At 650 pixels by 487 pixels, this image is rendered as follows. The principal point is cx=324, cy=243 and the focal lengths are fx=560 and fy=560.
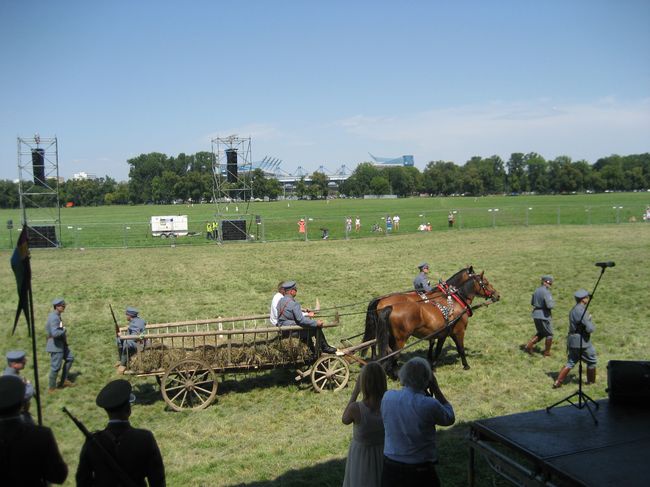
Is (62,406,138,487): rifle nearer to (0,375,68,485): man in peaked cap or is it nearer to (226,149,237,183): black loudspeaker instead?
(0,375,68,485): man in peaked cap

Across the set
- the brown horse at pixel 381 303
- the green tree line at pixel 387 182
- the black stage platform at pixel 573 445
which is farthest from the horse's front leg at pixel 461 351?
the green tree line at pixel 387 182

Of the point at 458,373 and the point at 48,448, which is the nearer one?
the point at 48,448

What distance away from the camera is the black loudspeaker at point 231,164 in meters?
34.6

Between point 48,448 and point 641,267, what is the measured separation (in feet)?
72.7

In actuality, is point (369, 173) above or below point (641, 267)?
above

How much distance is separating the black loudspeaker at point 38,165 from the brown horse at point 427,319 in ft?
96.6

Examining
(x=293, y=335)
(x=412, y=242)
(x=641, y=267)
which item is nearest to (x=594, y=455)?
(x=293, y=335)

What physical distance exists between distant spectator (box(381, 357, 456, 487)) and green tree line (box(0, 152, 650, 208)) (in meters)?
105

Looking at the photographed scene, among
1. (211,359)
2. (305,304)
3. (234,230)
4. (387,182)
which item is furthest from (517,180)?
(211,359)

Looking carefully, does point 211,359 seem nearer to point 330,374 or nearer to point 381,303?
point 330,374

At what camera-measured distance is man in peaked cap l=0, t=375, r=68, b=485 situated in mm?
3670

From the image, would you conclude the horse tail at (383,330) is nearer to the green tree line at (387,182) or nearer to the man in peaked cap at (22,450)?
the man in peaked cap at (22,450)

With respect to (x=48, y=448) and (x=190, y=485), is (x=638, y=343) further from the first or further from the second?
(x=48, y=448)

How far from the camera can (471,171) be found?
506 ft
